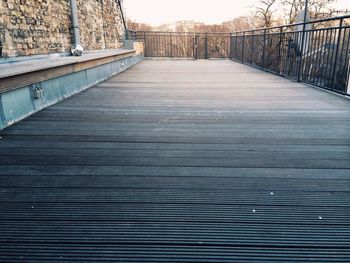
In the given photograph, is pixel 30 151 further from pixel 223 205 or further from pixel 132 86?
pixel 132 86

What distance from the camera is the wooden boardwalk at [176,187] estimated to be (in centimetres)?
114

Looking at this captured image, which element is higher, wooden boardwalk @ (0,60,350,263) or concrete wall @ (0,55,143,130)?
concrete wall @ (0,55,143,130)

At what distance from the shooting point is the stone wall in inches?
142

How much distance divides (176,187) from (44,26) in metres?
4.19

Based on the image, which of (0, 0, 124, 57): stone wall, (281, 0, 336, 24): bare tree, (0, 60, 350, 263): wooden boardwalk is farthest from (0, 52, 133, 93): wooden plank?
(281, 0, 336, 24): bare tree

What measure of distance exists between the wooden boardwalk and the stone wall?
1.30 meters

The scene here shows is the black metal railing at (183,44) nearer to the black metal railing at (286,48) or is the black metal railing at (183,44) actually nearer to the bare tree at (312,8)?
the black metal railing at (286,48)

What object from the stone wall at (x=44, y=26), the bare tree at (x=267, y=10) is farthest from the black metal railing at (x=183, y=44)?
the stone wall at (x=44, y=26)

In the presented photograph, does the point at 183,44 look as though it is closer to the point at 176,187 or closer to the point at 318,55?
the point at 318,55

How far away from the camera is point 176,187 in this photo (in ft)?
5.23

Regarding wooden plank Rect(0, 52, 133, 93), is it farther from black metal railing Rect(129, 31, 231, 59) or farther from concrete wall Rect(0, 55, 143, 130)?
black metal railing Rect(129, 31, 231, 59)

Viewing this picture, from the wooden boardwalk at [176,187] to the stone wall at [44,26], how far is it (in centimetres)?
130

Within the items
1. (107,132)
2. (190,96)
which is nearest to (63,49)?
(190,96)

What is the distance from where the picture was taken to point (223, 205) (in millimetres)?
1421
